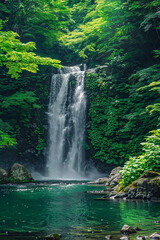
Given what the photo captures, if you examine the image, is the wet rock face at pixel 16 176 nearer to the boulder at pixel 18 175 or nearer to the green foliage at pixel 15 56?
the boulder at pixel 18 175

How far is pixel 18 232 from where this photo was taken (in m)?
3.91

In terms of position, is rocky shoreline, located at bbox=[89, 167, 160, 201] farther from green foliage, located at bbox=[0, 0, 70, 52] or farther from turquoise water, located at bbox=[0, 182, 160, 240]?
green foliage, located at bbox=[0, 0, 70, 52]

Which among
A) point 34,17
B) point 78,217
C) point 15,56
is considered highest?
point 34,17

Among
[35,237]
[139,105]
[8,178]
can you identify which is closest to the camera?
[35,237]

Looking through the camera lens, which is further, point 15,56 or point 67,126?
point 67,126

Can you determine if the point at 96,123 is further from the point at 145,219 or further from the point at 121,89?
the point at 145,219

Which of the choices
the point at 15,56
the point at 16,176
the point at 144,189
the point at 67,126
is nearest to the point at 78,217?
the point at 144,189

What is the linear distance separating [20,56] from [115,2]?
45.1 feet

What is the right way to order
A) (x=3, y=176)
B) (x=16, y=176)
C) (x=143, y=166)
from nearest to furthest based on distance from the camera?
(x=143, y=166) < (x=16, y=176) < (x=3, y=176)

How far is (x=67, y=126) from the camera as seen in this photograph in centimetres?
2016

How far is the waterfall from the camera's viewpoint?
62.1 ft

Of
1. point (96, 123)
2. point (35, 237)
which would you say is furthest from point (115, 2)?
point (35, 237)

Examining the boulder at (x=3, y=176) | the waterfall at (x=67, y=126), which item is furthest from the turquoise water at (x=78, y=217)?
the waterfall at (x=67, y=126)

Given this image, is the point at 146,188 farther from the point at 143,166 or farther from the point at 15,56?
the point at 15,56
